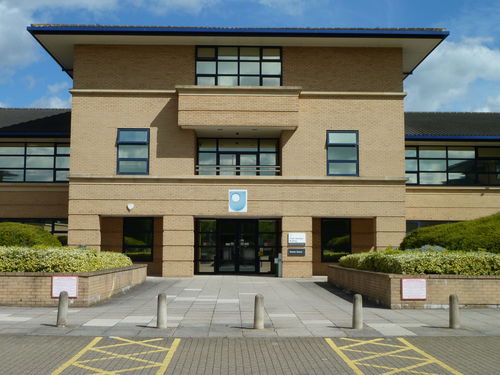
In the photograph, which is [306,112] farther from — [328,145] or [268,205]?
[268,205]

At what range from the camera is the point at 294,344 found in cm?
1123

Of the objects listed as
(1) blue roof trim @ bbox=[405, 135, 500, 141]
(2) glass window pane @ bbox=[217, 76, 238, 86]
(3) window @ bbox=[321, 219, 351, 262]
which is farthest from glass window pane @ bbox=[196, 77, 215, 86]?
(1) blue roof trim @ bbox=[405, 135, 500, 141]

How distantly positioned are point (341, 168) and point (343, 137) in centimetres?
161

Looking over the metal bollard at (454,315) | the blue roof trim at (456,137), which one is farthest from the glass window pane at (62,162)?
the metal bollard at (454,315)

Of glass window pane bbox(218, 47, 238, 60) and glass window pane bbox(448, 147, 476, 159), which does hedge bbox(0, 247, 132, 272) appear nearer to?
glass window pane bbox(218, 47, 238, 60)

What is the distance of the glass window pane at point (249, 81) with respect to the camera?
29.1 m

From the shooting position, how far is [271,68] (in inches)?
1154

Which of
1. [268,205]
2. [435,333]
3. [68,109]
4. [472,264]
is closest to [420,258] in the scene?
[472,264]

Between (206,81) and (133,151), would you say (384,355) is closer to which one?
(133,151)

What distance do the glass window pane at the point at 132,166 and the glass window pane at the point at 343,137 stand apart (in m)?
9.53

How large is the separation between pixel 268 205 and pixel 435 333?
16197mm

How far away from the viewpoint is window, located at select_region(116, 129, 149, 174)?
2836 cm

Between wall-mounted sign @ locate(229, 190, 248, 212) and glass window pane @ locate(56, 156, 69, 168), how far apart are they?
10.3 m

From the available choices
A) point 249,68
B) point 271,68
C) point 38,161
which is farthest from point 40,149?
point 271,68
